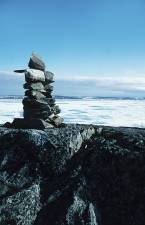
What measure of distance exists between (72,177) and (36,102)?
4.72 m

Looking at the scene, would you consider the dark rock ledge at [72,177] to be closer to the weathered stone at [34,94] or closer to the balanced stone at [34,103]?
the balanced stone at [34,103]

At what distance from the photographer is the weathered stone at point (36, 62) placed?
60.6 feet

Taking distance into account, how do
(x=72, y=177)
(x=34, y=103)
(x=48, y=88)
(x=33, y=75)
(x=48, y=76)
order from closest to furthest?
(x=72, y=177) → (x=33, y=75) → (x=34, y=103) → (x=48, y=76) → (x=48, y=88)

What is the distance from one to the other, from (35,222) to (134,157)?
4.96 m

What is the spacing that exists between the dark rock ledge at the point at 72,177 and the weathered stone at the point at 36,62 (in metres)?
3.56

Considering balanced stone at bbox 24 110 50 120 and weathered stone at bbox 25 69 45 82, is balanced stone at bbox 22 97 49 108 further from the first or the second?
weathered stone at bbox 25 69 45 82

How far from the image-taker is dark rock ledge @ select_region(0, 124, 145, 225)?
47.5ft

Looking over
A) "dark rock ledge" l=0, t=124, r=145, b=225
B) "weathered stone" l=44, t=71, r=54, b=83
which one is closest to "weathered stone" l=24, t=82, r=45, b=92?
"weathered stone" l=44, t=71, r=54, b=83

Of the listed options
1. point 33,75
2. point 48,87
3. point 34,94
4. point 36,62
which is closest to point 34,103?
point 34,94

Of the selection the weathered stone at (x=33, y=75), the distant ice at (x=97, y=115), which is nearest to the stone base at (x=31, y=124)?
the weathered stone at (x=33, y=75)

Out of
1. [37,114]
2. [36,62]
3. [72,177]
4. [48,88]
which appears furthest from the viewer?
[48,88]

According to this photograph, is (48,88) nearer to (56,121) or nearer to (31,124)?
(56,121)

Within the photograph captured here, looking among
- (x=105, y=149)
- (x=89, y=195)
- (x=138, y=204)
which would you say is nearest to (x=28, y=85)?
(x=105, y=149)

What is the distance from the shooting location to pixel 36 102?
18.3 m
